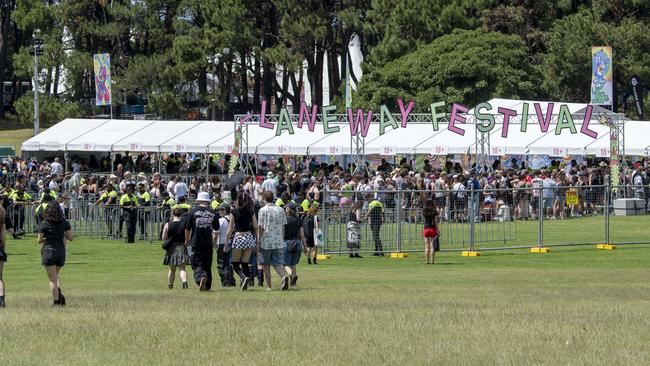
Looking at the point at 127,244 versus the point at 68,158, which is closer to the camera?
the point at 127,244

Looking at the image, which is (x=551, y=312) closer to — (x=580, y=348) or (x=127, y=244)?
(x=580, y=348)

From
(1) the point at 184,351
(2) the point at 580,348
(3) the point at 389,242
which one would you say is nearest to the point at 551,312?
(2) the point at 580,348

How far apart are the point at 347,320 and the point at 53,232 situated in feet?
16.1

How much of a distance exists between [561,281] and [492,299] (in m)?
4.45

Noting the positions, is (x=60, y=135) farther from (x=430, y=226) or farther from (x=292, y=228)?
(x=292, y=228)

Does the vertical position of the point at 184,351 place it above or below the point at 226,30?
below

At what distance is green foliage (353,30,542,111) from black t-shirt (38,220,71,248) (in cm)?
4539

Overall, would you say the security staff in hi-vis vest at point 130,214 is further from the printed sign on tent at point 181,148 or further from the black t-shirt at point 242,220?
the printed sign on tent at point 181,148

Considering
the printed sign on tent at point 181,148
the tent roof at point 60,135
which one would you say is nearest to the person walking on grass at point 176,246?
the printed sign on tent at point 181,148

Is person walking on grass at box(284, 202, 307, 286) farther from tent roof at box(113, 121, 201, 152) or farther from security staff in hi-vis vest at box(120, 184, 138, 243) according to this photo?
tent roof at box(113, 121, 201, 152)

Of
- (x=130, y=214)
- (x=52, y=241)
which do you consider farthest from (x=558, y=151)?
(x=52, y=241)

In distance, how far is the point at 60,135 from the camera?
58.2m

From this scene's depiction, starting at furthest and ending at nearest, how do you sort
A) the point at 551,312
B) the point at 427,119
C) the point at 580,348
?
the point at 427,119 → the point at 551,312 → the point at 580,348

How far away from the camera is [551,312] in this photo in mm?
16078
